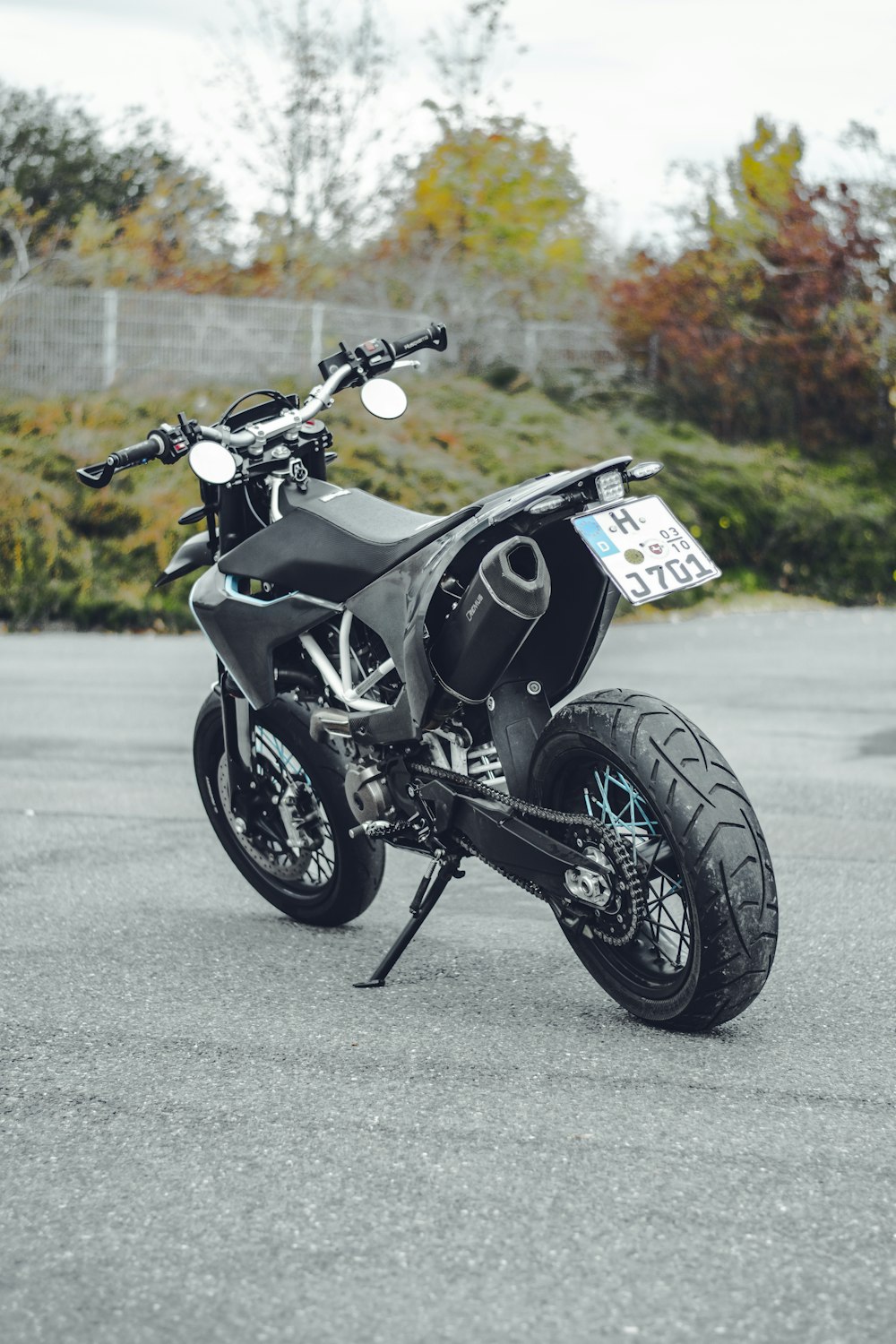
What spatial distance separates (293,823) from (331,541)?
91cm

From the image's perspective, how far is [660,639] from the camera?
14.8 meters

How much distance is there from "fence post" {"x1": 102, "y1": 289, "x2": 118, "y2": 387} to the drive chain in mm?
16560

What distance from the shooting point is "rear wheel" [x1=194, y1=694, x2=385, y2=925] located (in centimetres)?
482

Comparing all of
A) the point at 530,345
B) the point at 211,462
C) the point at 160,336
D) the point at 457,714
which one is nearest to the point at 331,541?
the point at 211,462

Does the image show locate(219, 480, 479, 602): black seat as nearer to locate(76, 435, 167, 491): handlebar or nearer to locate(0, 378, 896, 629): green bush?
locate(76, 435, 167, 491): handlebar

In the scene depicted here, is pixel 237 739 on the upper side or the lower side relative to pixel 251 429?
lower

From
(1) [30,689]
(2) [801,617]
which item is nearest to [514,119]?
(2) [801,617]

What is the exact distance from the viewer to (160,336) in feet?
66.5

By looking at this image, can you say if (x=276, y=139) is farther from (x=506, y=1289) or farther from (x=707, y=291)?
(x=506, y=1289)

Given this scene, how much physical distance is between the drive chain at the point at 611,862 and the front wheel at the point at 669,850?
0.02 metres

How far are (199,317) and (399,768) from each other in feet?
55.4

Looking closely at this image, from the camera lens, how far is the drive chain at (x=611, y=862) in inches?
153

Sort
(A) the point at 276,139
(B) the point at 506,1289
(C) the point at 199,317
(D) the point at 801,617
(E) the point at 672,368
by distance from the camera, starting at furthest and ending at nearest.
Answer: (A) the point at 276,139 < (E) the point at 672,368 < (C) the point at 199,317 < (D) the point at 801,617 < (B) the point at 506,1289

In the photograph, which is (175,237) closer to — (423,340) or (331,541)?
(423,340)
